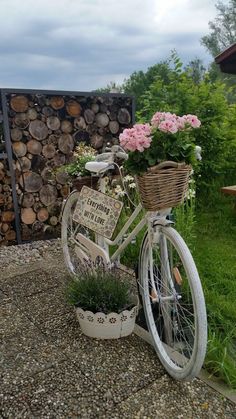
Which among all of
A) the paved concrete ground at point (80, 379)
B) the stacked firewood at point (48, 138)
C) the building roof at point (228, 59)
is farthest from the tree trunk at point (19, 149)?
the building roof at point (228, 59)

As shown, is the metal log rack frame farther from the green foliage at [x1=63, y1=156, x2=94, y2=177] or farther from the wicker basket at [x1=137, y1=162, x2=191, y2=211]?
the wicker basket at [x1=137, y1=162, x2=191, y2=211]

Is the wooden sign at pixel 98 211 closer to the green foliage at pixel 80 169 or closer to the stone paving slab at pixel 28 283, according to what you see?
the green foliage at pixel 80 169

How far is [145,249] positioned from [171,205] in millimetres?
342

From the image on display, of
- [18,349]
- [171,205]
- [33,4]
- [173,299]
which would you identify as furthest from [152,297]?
[33,4]

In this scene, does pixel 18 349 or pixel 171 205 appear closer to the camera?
pixel 171 205

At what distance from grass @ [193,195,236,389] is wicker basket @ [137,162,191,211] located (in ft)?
2.59

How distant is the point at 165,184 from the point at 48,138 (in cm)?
241

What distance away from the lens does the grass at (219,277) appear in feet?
5.84

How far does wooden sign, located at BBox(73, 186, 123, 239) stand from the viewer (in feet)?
7.00

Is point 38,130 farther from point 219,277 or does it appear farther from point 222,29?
point 222,29

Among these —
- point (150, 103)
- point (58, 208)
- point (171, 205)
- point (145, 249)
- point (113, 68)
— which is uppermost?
point (113, 68)

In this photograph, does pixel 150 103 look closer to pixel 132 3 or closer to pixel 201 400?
pixel 132 3

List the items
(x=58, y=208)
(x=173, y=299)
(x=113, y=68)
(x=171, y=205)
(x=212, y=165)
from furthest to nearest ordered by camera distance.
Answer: (x=113, y=68)
(x=212, y=165)
(x=58, y=208)
(x=173, y=299)
(x=171, y=205)

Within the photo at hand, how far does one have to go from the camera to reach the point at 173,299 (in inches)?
70.2
